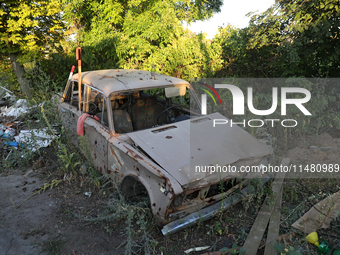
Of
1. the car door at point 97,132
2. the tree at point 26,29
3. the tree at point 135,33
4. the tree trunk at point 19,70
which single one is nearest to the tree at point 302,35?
the tree at point 135,33

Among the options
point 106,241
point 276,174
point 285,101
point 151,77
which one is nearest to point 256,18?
point 285,101

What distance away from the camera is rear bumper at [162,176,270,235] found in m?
2.82

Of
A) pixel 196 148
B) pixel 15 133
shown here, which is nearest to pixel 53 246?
pixel 196 148

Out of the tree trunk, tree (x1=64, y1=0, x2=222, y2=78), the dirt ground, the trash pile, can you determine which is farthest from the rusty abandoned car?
the tree trunk

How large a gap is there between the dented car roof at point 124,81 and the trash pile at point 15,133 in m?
1.54

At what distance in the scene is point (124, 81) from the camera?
416cm

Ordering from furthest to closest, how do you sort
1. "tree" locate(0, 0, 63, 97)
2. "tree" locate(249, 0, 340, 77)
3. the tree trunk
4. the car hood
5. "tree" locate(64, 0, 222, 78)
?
the tree trunk < "tree" locate(0, 0, 63, 97) < "tree" locate(64, 0, 222, 78) < "tree" locate(249, 0, 340, 77) < the car hood

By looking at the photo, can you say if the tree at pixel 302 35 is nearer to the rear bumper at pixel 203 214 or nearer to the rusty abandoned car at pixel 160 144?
the rusty abandoned car at pixel 160 144

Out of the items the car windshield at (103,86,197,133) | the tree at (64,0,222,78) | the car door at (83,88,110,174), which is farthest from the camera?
the tree at (64,0,222,78)

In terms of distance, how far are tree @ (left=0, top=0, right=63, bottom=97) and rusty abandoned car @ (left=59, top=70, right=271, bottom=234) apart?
455cm

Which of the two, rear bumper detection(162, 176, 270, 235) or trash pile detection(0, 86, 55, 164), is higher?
trash pile detection(0, 86, 55, 164)

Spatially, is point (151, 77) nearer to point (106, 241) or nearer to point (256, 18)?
point (106, 241)

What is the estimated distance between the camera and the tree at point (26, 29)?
26.3 feet

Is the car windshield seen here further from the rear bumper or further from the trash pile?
the trash pile
